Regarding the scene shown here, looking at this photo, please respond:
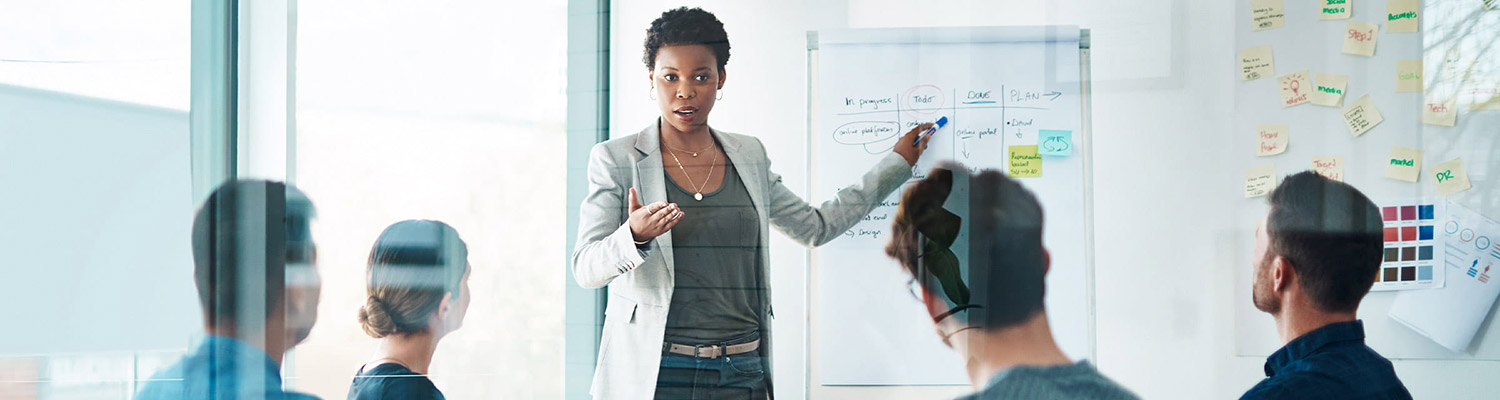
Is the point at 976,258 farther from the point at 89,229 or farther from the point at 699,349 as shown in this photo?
the point at 89,229

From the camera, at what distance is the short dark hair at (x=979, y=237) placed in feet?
4.84

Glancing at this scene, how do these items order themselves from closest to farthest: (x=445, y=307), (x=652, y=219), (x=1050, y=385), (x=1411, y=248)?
(x=1050, y=385) < (x=1411, y=248) < (x=652, y=219) < (x=445, y=307)

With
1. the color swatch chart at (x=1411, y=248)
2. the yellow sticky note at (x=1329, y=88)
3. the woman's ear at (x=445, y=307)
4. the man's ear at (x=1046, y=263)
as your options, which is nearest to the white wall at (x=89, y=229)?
the woman's ear at (x=445, y=307)

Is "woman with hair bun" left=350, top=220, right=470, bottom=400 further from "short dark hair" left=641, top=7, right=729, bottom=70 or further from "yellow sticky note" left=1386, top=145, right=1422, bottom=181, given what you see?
"yellow sticky note" left=1386, top=145, right=1422, bottom=181

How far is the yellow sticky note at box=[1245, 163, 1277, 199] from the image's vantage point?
1.45 metres

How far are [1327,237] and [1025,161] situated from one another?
1.73 ft

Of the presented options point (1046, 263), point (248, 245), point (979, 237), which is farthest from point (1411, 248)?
point (248, 245)

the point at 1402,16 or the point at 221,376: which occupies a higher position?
the point at 1402,16

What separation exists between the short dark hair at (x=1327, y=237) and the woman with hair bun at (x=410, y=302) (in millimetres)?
1559

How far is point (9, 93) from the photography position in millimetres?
1682

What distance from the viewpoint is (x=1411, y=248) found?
141cm

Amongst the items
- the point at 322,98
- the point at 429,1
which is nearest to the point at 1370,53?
the point at 429,1

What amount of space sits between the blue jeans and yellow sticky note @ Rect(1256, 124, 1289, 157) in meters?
1.00

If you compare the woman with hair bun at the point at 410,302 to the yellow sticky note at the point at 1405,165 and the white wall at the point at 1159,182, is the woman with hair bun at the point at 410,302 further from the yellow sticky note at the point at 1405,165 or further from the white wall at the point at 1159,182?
the yellow sticky note at the point at 1405,165
